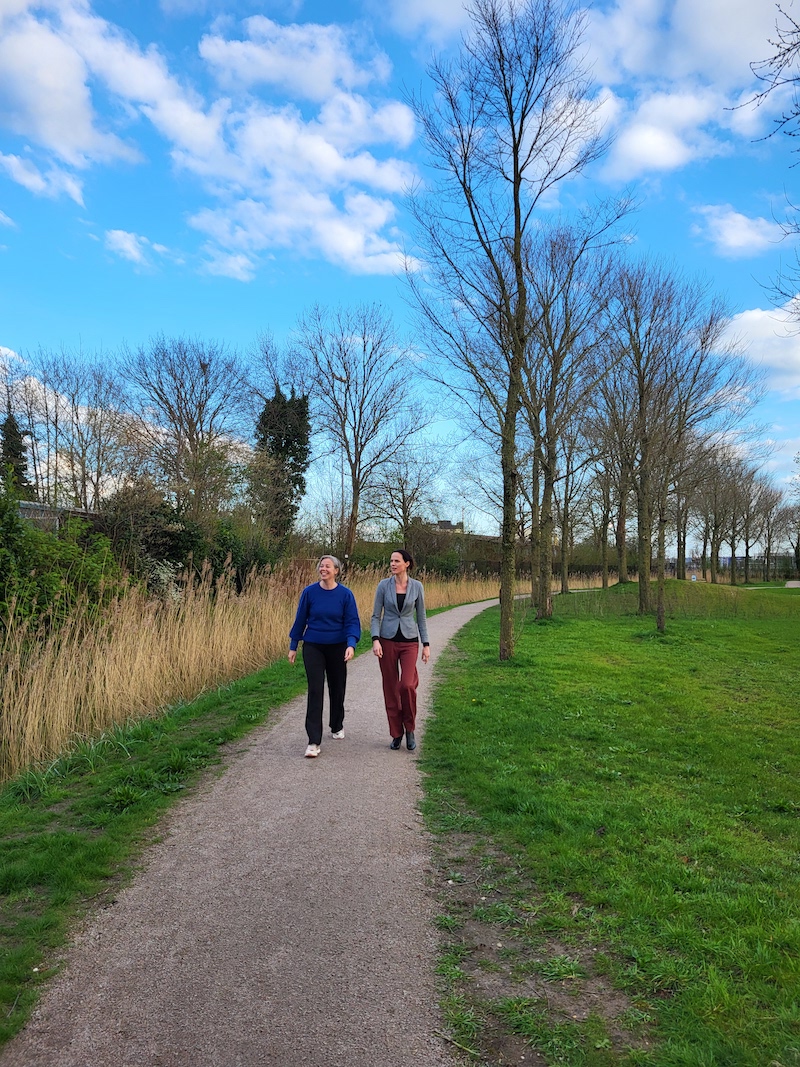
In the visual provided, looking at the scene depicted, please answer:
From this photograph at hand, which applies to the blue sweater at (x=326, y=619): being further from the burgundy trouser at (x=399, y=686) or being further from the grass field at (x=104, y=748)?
the grass field at (x=104, y=748)

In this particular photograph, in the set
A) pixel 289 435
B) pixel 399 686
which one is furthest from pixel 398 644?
pixel 289 435

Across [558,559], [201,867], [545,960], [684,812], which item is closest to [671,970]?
→ [545,960]

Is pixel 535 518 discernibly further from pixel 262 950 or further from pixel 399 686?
pixel 262 950

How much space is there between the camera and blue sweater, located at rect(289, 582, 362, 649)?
6406 mm

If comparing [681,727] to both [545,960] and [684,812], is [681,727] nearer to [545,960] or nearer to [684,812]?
[684,812]

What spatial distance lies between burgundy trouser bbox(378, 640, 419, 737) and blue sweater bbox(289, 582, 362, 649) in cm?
43

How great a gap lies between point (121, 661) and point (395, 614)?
3.32 meters

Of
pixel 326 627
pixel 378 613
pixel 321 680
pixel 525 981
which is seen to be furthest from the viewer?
pixel 378 613

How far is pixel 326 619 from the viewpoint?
641 cm

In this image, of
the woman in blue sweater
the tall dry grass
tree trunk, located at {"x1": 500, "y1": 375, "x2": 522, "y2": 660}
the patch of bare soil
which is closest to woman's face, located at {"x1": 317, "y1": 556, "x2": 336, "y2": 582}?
the woman in blue sweater

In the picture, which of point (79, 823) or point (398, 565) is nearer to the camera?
point (79, 823)

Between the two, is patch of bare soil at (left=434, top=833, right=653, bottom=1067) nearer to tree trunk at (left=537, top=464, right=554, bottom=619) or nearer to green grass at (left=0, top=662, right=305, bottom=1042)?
green grass at (left=0, top=662, right=305, bottom=1042)

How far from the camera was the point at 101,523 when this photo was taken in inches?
526

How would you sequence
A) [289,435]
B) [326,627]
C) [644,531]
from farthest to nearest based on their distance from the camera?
[289,435] → [644,531] → [326,627]
